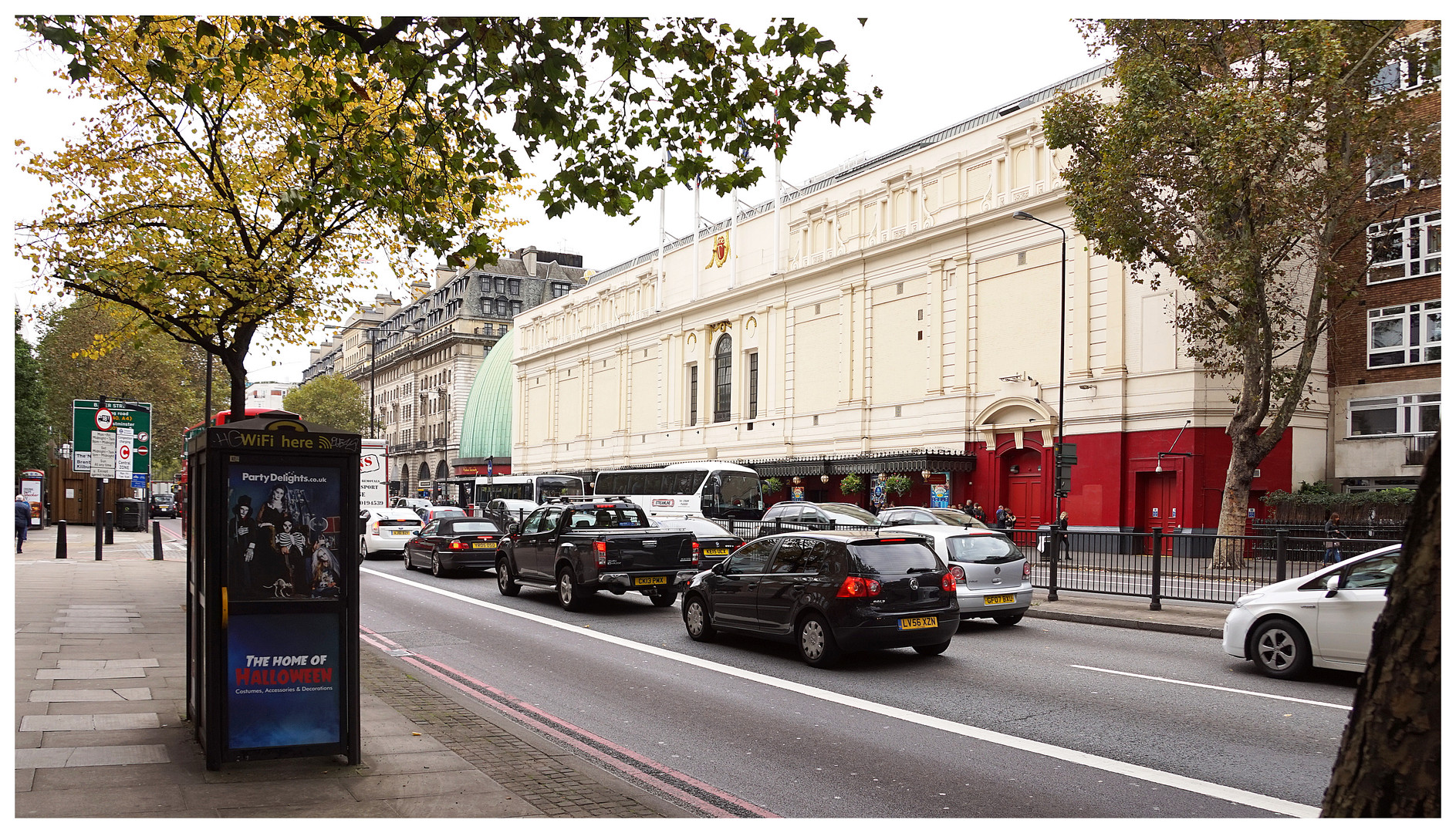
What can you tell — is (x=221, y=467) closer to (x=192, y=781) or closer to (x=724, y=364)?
(x=192, y=781)

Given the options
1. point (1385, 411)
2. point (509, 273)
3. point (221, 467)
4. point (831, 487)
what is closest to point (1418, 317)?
point (1385, 411)

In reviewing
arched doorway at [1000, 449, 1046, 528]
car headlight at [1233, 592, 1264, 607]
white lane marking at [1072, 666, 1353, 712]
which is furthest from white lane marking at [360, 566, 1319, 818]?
arched doorway at [1000, 449, 1046, 528]

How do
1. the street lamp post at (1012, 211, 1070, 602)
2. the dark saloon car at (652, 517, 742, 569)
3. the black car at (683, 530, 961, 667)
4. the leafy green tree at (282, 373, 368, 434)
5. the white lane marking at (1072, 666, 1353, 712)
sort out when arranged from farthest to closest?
the leafy green tree at (282, 373, 368, 434), the street lamp post at (1012, 211, 1070, 602), the dark saloon car at (652, 517, 742, 569), the black car at (683, 530, 961, 667), the white lane marking at (1072, 666, 1353, 712)

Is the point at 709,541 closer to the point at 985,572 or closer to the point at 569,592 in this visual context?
the point at 569,592

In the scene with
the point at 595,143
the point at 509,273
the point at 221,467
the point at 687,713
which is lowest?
the point at 687,713

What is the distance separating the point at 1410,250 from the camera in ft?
107

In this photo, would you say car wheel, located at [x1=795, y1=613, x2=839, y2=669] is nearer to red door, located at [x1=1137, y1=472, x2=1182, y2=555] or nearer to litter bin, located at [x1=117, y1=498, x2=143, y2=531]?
red door, located at [x1=1137, y1=472, x2=1182, y2=555]

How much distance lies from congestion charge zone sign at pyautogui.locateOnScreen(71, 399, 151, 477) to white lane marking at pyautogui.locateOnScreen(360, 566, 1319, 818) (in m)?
17.9

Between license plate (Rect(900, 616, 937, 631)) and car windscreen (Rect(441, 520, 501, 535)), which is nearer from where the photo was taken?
license plate (Rect(900, 616, 937, 631))

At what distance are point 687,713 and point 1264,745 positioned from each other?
15.1 feet

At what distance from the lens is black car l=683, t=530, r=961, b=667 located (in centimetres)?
1121

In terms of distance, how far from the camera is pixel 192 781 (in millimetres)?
6113

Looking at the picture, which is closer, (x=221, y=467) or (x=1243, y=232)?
(x=221, y=467)

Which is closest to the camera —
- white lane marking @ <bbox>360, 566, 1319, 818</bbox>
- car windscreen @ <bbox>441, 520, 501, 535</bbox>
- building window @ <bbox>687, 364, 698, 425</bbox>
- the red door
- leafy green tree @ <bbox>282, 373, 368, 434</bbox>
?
white lane marking @ <bbox>360, 566, 1319, 818</bbox>
